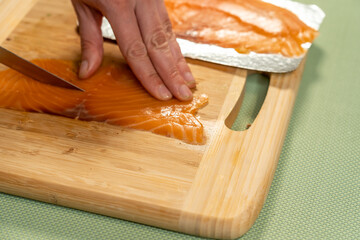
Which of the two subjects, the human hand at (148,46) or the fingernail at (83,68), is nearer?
the human hand at (148,46)

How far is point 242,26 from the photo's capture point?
2.06 metres

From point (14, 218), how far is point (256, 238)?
791mm

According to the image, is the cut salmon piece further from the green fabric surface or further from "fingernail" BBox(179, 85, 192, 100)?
"fingernail" BBox(179, 85, 192, 100)

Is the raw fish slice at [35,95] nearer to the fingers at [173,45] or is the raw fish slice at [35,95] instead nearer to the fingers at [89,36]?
the fingers at [89,36]

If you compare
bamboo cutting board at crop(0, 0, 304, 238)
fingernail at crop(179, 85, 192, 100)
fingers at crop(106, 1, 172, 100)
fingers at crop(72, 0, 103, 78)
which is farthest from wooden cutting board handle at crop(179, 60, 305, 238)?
fingers at crop(72, 0, 103, 78)

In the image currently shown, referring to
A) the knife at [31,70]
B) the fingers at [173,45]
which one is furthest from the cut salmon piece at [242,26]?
the knife at [31,70]

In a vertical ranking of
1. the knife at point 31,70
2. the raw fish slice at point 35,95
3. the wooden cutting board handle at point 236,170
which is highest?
the knife at point 31,70

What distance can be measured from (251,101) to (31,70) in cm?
89

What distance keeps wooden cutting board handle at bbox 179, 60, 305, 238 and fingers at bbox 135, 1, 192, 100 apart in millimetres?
202

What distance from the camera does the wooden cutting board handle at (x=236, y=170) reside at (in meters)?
1.46

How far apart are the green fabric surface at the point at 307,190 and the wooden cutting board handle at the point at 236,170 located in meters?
0.08

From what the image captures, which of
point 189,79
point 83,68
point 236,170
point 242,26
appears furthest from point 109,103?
point 242,26

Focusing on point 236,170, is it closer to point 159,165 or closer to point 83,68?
point 159,165

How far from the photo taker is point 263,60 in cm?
194
